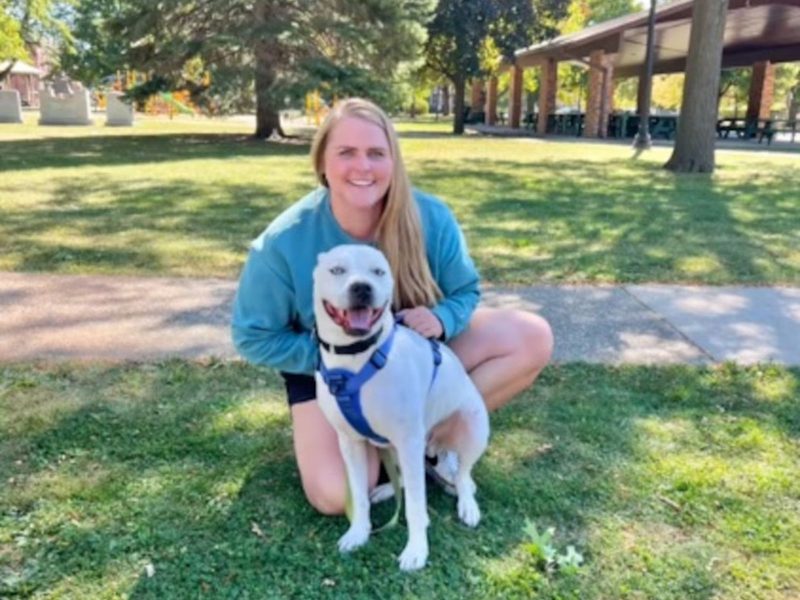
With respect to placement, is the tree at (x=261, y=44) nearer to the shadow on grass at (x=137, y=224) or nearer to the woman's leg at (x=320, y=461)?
the shadow on grass at (x=137, y=224)

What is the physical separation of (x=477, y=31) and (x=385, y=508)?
27.3 metres

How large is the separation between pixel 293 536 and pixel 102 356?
205cm

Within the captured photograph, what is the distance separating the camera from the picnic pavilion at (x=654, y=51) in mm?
24606

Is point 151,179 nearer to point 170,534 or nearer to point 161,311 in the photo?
point 161,311

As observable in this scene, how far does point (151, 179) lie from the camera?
1153cm

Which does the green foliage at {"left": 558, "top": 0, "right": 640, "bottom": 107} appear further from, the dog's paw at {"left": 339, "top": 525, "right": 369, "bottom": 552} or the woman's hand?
the dog's paw at {"left": 339, "top": 525, "right": 369, "bottom": 552}

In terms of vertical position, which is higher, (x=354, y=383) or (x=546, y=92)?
(x=546, y=92)

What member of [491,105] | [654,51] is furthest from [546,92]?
[491,105]

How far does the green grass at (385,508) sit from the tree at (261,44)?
14499mm

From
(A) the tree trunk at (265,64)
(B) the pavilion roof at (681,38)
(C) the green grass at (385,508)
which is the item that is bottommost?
(C) the green grass at (385,508)

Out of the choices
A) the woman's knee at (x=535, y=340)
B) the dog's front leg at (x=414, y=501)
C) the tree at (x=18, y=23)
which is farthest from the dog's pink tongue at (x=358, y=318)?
the tree at (x=18, y=23)

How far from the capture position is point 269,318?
9.04ft

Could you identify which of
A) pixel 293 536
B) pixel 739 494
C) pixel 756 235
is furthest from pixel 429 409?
pixel 756 235

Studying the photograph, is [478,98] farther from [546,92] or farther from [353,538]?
[353,538]
